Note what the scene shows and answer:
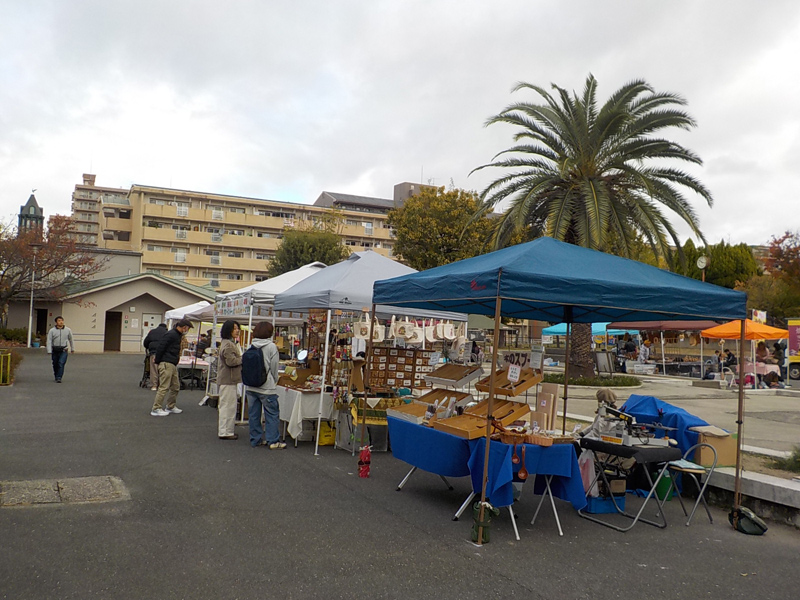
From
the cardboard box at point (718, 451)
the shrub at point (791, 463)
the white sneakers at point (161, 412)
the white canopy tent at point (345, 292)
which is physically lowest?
the white sneakers at point (161, 412)

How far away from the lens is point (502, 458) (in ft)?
18.5

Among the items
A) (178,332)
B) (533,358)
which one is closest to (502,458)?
(533,358)

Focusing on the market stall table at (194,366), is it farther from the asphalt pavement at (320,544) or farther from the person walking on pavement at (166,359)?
the asphalt pavement at (320,544)

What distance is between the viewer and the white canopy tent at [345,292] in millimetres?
9078

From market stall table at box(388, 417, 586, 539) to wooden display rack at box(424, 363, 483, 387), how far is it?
4.24ft

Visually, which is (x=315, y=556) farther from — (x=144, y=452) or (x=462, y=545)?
(x=144, y=452)

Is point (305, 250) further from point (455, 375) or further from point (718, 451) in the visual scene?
point (718, 451)

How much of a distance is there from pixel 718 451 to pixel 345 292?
5070mm

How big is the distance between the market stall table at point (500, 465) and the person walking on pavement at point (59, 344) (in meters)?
13.6

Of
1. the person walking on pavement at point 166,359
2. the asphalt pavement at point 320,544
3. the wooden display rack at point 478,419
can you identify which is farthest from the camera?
the person walking on pavement at point 166,359

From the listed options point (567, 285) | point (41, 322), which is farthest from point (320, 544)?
point (41, 322)

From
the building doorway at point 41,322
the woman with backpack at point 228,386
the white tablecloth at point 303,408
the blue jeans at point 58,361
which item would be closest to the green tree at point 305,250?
the building doorway at point 41,322

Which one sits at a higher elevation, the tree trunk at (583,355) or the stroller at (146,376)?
the tree trunk at (583,355)

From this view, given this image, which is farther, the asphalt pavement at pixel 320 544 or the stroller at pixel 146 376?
the stroller at pixel 146 376
